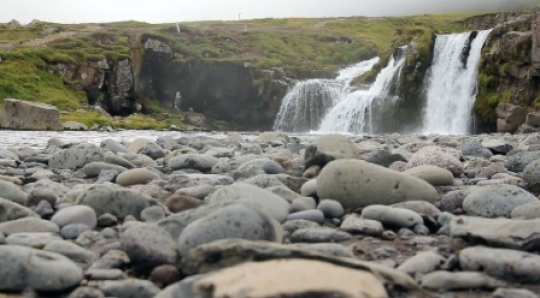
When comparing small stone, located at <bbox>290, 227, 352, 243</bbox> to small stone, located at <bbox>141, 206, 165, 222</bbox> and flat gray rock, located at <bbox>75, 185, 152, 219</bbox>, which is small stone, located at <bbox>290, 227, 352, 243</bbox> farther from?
flat gray rock, located at <bbox>75, 185, 152, 219</bbox>

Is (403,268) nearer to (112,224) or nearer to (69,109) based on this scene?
(112,224)

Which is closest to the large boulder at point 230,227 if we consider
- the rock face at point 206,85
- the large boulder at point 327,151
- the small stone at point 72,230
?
the small stone at point 72,230

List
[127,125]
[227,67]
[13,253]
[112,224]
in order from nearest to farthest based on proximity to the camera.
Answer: [13,253]
[112,224]
[127,125]
[227,67]

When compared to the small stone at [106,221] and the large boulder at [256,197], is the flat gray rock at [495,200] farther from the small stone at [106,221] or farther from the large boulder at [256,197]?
the small stone at [106,221]

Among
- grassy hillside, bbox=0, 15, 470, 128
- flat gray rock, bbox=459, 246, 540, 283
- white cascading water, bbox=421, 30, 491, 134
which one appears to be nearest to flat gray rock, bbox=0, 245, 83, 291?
flat gray rock, bbox=459, 246, 540, 283

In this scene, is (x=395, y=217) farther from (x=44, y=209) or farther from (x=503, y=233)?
(x=44, y=209)

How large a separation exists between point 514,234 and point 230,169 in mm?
4589

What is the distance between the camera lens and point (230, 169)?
7547 mm

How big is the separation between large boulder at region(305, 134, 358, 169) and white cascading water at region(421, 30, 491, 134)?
23953 mm

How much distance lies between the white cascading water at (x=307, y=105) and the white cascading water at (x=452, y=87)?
10297 mm

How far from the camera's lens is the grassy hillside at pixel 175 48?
4688 centimetres

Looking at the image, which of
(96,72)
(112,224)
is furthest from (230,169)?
(96,72)

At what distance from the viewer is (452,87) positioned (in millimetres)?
31734

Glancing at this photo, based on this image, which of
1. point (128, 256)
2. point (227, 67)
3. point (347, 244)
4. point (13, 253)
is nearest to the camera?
point (13, 253)
